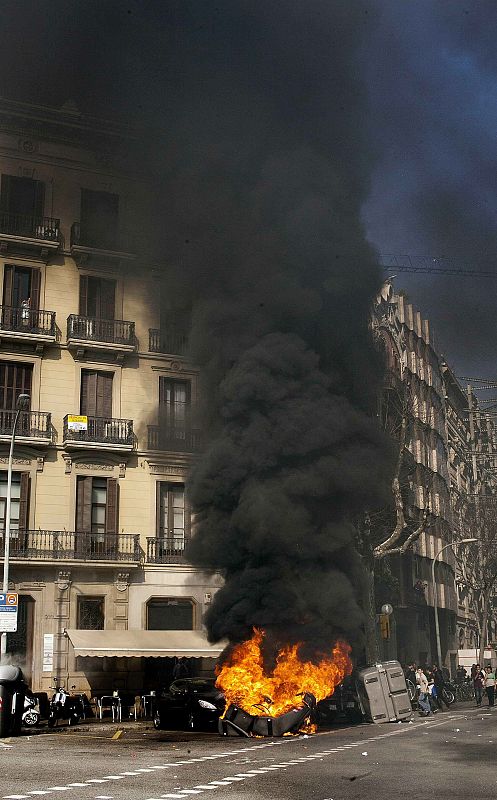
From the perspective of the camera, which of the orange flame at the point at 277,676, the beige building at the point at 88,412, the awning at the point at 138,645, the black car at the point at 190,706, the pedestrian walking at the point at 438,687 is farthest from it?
the pedestrian walking at the point at 438,687

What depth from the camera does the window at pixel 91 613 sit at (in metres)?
34.8

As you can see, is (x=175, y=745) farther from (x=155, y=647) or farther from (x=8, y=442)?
(x=8, y=442)

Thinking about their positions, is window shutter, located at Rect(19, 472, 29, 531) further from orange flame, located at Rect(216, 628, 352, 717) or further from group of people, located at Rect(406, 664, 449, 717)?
group of people, located at Rect(406, 664, 449, 717)

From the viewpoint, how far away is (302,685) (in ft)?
80.1

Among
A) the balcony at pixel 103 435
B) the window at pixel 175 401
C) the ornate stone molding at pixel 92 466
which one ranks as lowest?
the ornate stone molding at pixel 92 466

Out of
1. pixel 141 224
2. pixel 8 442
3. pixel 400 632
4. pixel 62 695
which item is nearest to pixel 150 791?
pixel 62 695

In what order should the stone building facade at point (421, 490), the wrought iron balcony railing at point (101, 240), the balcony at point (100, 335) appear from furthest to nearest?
Result: the stone building facade at point (421, 490) < the wrought iron balcony railing at point (101, 240) < the balcony at point (100, 335)

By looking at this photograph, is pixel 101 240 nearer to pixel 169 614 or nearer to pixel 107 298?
pixel 107 298

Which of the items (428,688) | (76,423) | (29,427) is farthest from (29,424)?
(428,688)

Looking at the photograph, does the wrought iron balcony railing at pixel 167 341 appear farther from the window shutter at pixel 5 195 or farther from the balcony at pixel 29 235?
the window shutter at pixel 5 195

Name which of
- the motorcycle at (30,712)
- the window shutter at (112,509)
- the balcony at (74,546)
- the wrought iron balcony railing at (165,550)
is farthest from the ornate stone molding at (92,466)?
the motorcycle at (30,712)

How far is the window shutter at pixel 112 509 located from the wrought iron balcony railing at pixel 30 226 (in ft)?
31.9

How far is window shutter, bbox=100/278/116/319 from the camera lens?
3788 centimetres

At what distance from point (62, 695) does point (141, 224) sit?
17.3 m
